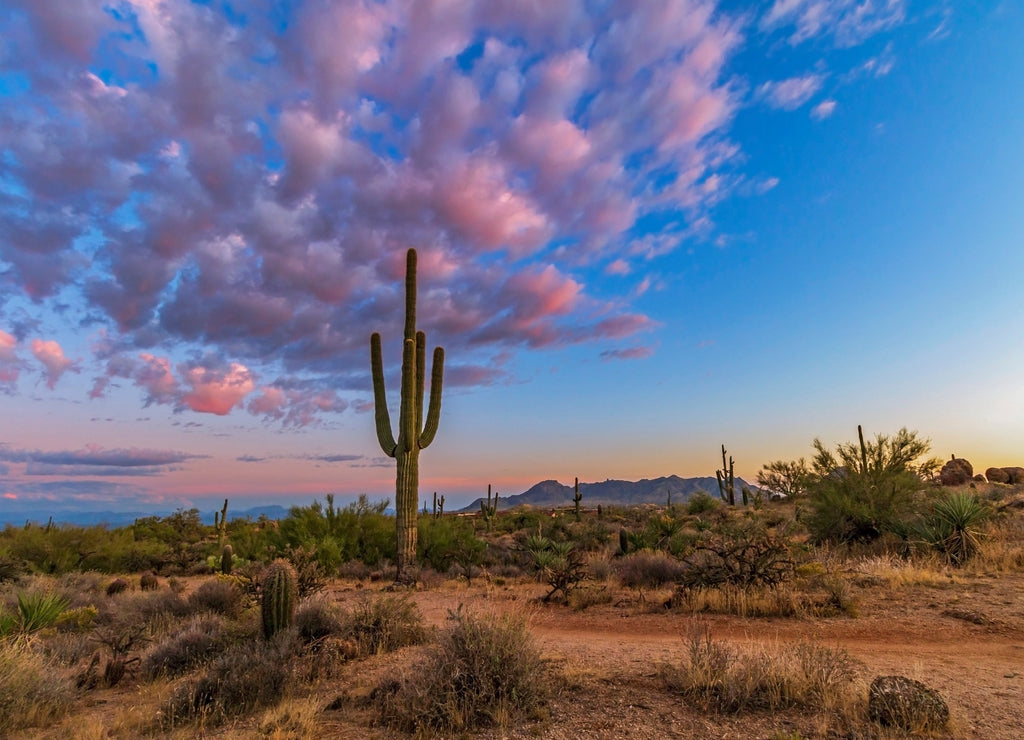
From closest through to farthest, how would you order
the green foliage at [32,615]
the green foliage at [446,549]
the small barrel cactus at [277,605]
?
the small barrel cactus at [277,605] < the green foliage at [32,615] < the green foliage at [446,549]

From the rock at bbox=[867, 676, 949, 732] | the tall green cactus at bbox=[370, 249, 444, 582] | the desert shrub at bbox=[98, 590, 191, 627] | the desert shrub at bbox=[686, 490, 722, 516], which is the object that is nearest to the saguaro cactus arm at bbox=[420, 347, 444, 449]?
the tall green cactus at bbox=[370, 249, 444, 582]

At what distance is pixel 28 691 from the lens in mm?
5996

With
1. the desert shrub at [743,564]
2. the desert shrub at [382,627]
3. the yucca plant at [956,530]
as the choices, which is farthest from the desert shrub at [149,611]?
the yucca plant at [956,530]

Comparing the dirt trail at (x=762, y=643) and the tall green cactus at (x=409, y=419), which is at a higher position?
the tall green cactus at (x=409, y=419)

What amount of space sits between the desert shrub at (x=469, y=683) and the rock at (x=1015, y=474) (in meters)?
53.1

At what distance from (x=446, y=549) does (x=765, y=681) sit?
15265 mm

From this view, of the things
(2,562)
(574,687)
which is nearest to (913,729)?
(574,687)

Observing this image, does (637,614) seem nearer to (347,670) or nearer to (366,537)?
(347,670)

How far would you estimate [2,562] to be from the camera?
588 inches

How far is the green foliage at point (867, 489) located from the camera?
623 inches

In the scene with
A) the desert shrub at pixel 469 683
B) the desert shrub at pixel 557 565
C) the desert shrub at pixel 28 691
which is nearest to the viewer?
the desert shrub at pixel 469 683

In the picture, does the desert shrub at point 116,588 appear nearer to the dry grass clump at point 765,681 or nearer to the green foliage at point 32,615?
the green foliage at point 32,615

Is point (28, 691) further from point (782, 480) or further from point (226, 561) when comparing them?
point (782, 480)

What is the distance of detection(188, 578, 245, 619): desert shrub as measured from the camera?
10438 millimetres
